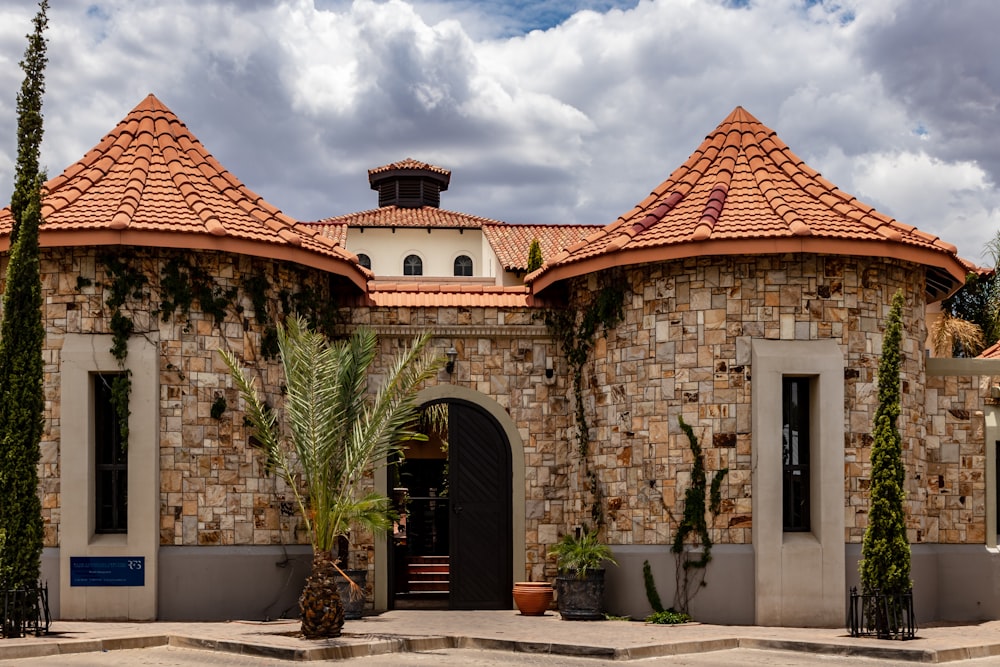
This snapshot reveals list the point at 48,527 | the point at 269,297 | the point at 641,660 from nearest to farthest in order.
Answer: the point at 641,660 → the point at 48,527 → the point at 269,297

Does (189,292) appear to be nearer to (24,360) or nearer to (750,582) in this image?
(24,360)

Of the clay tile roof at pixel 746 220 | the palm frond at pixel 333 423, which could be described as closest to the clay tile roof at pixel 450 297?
the clay tile roof at pixel 746 220

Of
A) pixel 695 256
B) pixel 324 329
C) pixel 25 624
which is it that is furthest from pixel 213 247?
pixel 695 256

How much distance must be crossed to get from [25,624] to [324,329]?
599 centimetres

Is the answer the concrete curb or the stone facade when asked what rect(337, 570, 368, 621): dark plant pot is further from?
the concrete curb

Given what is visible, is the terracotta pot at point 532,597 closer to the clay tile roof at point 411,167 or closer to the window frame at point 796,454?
the window frame at point 796,454

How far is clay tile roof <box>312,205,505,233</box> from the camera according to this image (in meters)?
46.5

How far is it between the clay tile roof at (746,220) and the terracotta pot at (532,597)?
14.0 feet

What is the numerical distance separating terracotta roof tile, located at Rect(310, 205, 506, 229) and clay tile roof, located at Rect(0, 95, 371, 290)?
26.6 m

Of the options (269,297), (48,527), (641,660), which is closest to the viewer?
(641,660)

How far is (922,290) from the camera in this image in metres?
18.7

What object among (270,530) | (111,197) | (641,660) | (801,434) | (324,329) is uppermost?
(111,197)

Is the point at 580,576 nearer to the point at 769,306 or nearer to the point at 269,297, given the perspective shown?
the point at 769,306

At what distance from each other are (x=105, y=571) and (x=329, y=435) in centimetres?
374
